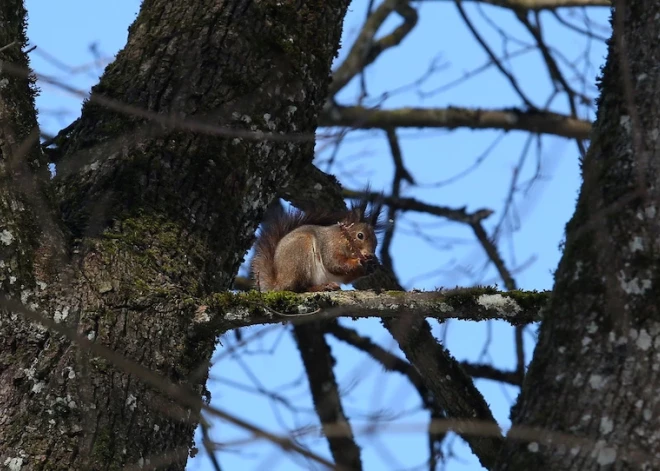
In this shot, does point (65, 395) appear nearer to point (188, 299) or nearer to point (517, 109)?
point (188, 299)

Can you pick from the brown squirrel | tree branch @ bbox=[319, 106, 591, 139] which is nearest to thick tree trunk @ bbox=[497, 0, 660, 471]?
the brown squirrel

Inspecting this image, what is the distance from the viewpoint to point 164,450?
2.39 m

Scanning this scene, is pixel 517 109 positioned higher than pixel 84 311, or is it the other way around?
pixel 517 109

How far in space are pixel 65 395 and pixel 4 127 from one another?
69cm

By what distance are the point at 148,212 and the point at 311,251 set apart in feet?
4.18

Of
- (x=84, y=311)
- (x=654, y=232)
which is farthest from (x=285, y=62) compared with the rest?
(x=654, y=232)

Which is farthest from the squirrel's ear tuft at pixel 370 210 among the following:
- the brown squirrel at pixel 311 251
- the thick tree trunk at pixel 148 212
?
the thick tree trunk at pixel 148 212

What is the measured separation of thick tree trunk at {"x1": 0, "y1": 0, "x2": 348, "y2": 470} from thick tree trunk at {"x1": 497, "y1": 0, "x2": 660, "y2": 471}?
2.05ft

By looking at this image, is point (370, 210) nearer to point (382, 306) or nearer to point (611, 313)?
point (382, 306)

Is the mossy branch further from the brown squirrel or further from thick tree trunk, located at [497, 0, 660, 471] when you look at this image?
the brown squirrel

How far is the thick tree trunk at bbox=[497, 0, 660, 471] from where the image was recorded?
1.76 metres

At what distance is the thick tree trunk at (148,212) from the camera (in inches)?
89.4

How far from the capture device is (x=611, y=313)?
5.97ft

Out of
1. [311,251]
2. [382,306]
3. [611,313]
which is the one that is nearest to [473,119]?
[311,251]
